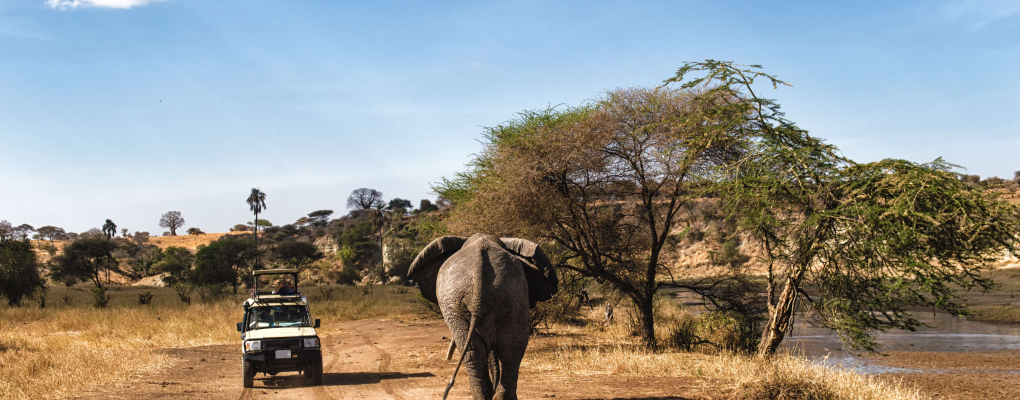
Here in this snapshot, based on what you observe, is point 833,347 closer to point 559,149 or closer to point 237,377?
point 559,149

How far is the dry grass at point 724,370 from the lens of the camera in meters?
9.29

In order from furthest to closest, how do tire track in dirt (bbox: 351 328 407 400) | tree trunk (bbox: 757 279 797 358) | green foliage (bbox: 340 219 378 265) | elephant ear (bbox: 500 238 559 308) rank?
green foliage (bbox: 340 219 378 265) → tree trunk (bbox: 757 279 797 358) → tire track in dirt (bbox: 351 328 407 400) → elephant ear (bbox: 500 238 559 308)

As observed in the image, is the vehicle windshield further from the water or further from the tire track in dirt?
the water

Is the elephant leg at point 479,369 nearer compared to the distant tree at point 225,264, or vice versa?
the elephant leg at point 479,369

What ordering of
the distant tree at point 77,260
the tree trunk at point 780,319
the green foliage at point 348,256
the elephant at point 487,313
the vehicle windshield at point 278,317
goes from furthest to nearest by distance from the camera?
1. the green foliage at point 348,256
2. the distant tree at point 77,260
3. the vehicle windshield at point 278,317
4. the tree trunk at point 780,319
5. the elephant at point 487,313

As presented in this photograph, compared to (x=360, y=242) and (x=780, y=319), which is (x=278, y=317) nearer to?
(x=780, y=319)

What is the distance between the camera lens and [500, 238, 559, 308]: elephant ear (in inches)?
347

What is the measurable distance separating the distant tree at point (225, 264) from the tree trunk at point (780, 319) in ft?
134

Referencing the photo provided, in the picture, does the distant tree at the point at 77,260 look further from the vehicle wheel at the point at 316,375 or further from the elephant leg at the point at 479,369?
the elephant leg at the point at 479,369

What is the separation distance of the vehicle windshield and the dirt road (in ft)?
3.62

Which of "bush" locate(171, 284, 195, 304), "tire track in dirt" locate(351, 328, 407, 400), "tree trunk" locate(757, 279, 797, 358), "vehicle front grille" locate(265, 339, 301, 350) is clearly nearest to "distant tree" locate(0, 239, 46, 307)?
"bush" locate(171, 284, 195, 304)

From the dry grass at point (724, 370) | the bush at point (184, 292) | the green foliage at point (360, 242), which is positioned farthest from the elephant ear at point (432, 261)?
the green foliage at point (360, 242)

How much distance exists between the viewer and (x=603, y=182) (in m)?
16.3

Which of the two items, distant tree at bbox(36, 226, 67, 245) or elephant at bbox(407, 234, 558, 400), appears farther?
distant tree at bbox(36, 226, 67, 245)
